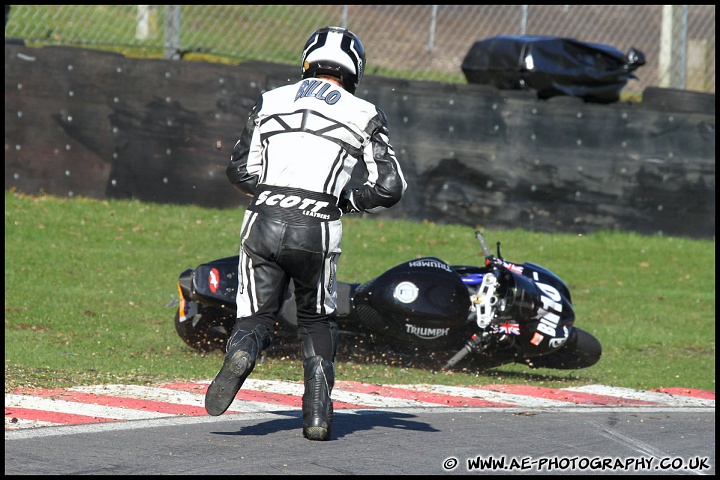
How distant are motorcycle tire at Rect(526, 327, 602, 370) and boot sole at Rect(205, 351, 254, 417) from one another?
9.86 ft

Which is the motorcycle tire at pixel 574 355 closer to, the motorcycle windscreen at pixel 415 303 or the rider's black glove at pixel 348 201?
the motorcycle windscreen at pixel 415 303

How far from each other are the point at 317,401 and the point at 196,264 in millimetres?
5917

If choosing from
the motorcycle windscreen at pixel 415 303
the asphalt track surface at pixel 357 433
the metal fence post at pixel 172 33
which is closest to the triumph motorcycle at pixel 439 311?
the motorcycle windscreen at pixel 415 303

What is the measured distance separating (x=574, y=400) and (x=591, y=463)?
2.04 meters

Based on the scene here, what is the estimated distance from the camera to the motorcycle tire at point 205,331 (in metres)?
7.09

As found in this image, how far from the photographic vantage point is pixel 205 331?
7184 mm

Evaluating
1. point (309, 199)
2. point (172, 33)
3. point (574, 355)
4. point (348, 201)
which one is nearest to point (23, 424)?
point (309, 199)

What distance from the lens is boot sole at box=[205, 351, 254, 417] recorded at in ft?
15.1

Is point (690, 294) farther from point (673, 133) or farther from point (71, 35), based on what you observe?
point (71, 35)

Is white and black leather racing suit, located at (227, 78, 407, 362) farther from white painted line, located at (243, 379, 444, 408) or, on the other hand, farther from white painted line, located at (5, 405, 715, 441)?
white painted line, located at (243, 379, 444, 408)

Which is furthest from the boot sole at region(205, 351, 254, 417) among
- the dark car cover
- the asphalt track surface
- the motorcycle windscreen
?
the dark car cover

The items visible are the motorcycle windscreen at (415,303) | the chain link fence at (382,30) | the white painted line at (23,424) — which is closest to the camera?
the white painted line at (23,424)

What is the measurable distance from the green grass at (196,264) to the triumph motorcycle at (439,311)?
0.23m

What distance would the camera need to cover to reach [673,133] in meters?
11.7
